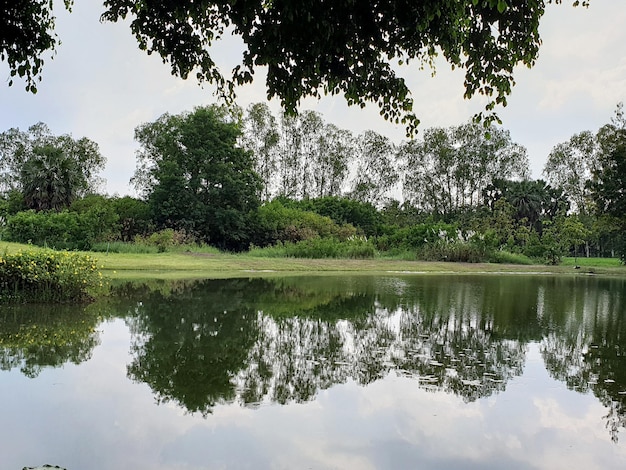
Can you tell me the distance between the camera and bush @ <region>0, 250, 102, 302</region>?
9.20 meters

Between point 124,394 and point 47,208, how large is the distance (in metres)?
33.7

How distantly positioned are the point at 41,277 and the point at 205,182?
22.7 metres

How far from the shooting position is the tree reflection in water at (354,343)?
4.96m

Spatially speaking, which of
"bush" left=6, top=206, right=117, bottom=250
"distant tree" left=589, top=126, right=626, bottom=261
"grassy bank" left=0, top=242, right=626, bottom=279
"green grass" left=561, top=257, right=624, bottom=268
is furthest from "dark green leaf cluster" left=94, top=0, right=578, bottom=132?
"green grass" left=561, top=257, right=624, bottom=268

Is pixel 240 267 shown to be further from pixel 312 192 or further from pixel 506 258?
pixel 312 192

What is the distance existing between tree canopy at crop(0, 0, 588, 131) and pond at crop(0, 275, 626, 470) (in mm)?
2597

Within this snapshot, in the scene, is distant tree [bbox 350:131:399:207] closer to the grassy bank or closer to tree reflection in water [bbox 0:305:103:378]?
the grassy bank

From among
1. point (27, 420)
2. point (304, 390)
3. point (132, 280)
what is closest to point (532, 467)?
point (304, 390)

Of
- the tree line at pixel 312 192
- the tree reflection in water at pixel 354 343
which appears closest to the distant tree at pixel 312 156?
the tree line at pixel 312 192

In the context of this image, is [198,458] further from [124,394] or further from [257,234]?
[257,234]

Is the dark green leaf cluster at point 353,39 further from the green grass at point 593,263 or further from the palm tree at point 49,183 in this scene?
the palm tree at point 49,183

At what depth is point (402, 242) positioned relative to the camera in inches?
1228

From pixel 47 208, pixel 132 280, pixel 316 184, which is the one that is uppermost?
pixel 316 184

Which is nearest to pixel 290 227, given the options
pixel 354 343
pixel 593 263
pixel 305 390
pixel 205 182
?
pixel 205 182
